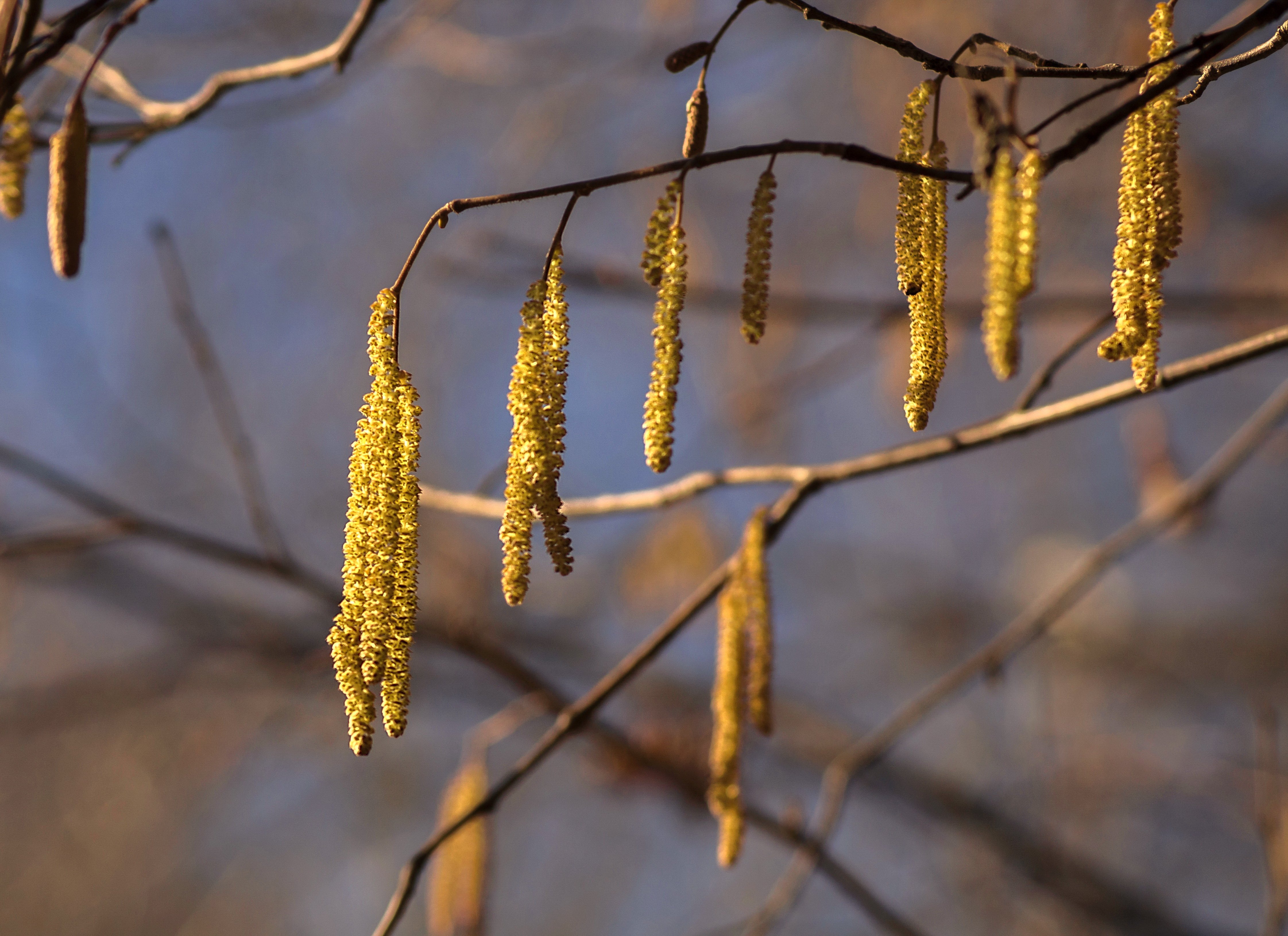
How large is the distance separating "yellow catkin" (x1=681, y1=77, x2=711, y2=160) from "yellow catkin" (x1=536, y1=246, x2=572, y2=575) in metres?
0.11

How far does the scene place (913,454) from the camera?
98 centimetres

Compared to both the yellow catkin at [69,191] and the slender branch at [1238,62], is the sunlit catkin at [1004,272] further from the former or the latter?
the yellow catkin at [69,191]

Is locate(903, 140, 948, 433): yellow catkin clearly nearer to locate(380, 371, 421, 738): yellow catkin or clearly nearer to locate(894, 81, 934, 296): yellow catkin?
locate(894, 81, 934, 296): yellow catkin

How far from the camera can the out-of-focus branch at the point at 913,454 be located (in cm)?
85

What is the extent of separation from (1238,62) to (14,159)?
87 cm

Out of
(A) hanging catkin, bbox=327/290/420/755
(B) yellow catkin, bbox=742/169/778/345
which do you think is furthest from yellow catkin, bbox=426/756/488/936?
(B) yellow catkin, bbox=742/169/778/345

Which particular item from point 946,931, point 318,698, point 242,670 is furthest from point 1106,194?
point 242,670

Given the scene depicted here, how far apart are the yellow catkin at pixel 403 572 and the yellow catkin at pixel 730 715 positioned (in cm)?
35

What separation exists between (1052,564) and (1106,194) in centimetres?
129

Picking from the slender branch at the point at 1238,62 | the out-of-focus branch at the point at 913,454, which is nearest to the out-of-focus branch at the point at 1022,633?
the out-of-focus branch at the point at 913,454

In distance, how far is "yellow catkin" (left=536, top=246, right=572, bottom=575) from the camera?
60 centimetres

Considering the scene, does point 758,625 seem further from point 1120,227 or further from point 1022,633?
point 1022,633

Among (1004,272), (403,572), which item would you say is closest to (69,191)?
(403,572)

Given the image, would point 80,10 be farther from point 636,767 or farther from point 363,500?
point 636,767
